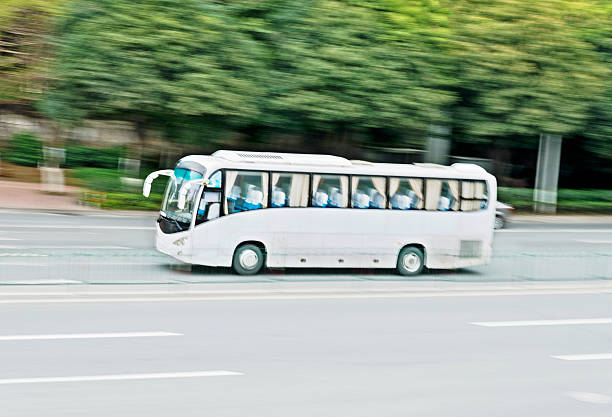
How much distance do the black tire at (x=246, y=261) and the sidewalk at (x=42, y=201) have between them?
39.2 feet

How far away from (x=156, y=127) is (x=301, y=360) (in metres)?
21.5

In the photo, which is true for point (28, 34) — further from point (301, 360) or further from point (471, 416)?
point (471, 416)

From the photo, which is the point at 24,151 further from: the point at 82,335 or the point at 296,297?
the point at 82,335

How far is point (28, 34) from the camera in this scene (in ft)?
116

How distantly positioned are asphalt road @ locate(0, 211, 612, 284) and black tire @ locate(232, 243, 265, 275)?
24 centimetres

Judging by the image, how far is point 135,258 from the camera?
14477mm

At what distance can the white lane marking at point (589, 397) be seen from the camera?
30.9 feet

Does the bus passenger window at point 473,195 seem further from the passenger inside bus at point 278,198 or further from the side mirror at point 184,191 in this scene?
the side mirror at point 184,191

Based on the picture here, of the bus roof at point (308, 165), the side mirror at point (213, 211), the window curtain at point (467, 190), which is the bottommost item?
the side mirror at point (213, 211)

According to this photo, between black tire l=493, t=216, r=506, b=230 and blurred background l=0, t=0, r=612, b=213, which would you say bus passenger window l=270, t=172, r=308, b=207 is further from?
black tire l=493, t=216, r=506, b=230

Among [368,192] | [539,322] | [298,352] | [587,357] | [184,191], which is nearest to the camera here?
[298,352]

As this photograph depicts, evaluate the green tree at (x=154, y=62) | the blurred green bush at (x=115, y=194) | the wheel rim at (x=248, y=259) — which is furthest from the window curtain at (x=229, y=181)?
the blurred green bush at (x=115, y=194)

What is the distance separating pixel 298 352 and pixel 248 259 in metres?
6.15

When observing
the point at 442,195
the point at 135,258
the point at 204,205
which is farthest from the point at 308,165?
the point at 135,258
